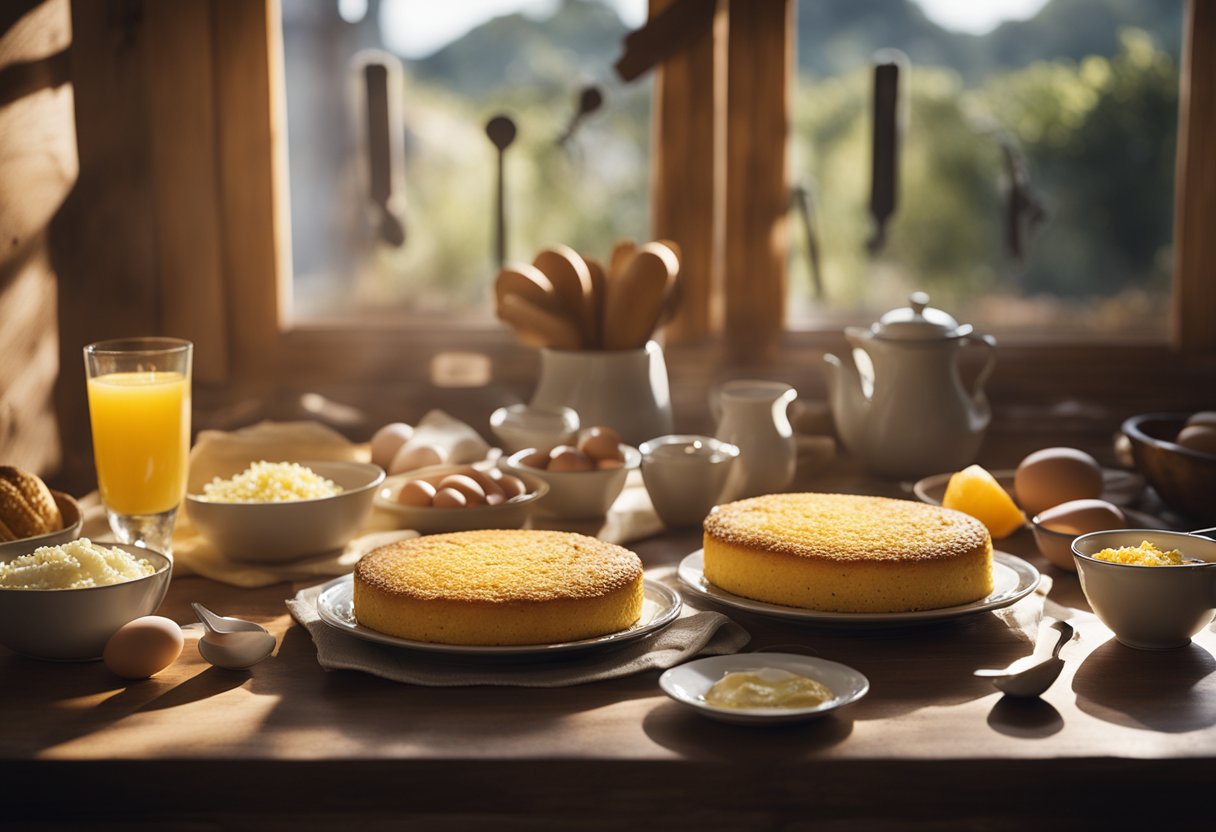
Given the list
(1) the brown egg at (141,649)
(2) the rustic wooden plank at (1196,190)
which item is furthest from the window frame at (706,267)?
(1) the brown egg at (141,649)

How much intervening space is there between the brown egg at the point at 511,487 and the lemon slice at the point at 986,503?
544 millimetres

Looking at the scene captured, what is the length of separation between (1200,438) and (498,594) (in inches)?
42.0

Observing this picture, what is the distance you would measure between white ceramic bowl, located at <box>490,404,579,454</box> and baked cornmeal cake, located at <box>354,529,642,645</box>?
0.55 metres

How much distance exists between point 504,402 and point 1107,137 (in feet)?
4.22

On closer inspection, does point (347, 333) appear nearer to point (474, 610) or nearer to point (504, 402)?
point (504, 402)

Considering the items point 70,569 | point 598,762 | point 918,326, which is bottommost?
point 598,762

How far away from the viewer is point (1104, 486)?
173cm

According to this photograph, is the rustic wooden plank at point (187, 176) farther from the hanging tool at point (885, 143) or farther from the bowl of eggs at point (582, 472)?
the hanging tool at point (885, 143)

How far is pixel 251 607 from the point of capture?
1.29 metres

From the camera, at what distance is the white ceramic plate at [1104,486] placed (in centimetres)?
168

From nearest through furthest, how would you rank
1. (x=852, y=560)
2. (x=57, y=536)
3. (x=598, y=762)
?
(x=598, y=762)
(x=852, y=560)
(x=57, y=536)

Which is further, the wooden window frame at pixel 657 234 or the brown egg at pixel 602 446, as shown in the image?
the wooden window frame at pixel 657 234

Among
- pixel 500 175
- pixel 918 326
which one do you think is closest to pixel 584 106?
pixel 500 175

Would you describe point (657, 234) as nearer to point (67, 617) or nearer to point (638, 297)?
point (638, 297)
